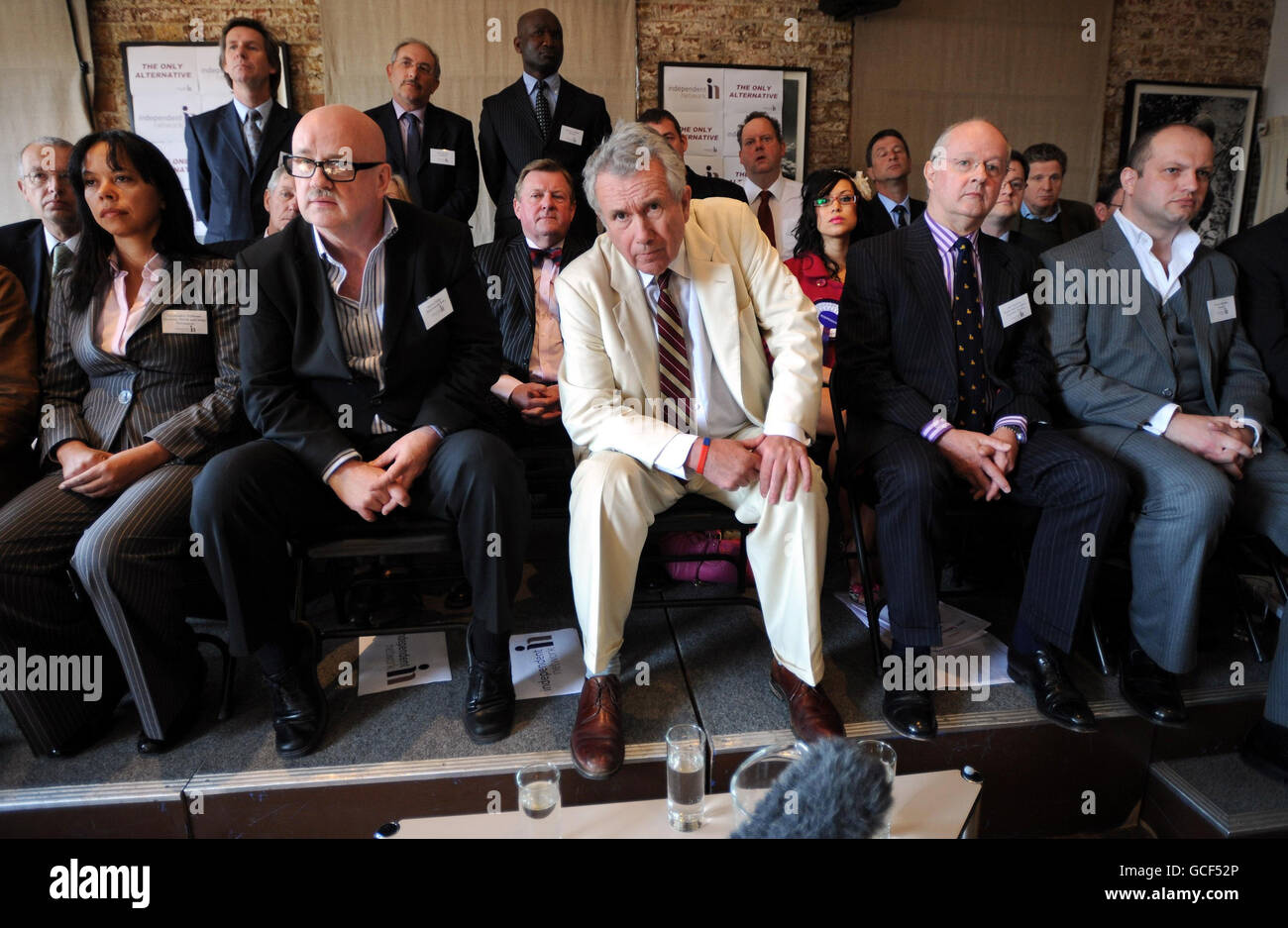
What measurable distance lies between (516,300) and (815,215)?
4.38ft

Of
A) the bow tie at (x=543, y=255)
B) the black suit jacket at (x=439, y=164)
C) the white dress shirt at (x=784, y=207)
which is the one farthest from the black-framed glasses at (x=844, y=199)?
the black suit jacket at (x=439, y=164)

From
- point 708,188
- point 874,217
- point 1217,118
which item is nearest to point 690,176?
point 708,188

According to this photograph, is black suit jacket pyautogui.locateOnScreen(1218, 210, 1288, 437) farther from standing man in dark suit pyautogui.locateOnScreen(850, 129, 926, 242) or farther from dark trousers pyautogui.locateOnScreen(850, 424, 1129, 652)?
standing man in dark suit pyautogui.locateOnScreen(850, 129, 926, 242)

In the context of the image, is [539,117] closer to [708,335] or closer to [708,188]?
[708,188]

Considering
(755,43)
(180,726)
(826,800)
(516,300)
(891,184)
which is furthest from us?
(755,43)

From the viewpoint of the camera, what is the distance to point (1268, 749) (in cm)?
189

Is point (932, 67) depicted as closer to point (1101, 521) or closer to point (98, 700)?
point (1101, 521)

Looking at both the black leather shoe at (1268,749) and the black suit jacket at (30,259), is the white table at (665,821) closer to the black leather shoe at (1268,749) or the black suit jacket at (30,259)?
the black leather shoe at (1268,749)

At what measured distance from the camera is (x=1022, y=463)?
2.13 metres

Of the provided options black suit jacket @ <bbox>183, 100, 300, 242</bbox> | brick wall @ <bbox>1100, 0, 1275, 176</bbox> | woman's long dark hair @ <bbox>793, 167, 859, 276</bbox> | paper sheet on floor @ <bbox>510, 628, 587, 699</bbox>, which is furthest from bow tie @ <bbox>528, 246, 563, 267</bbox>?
brick wall @ <bbox>1100, 0, 1275, 176</bbox>

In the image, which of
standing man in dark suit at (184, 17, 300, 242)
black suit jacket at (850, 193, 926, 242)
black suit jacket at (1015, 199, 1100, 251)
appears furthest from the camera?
black suit jacket at (1015, 199, 1100, 251)

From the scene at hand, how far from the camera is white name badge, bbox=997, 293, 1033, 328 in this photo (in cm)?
229

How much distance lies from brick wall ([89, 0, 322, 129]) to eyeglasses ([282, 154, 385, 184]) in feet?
12.2

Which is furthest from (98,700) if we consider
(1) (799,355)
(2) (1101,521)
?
(2) (1101,521)
